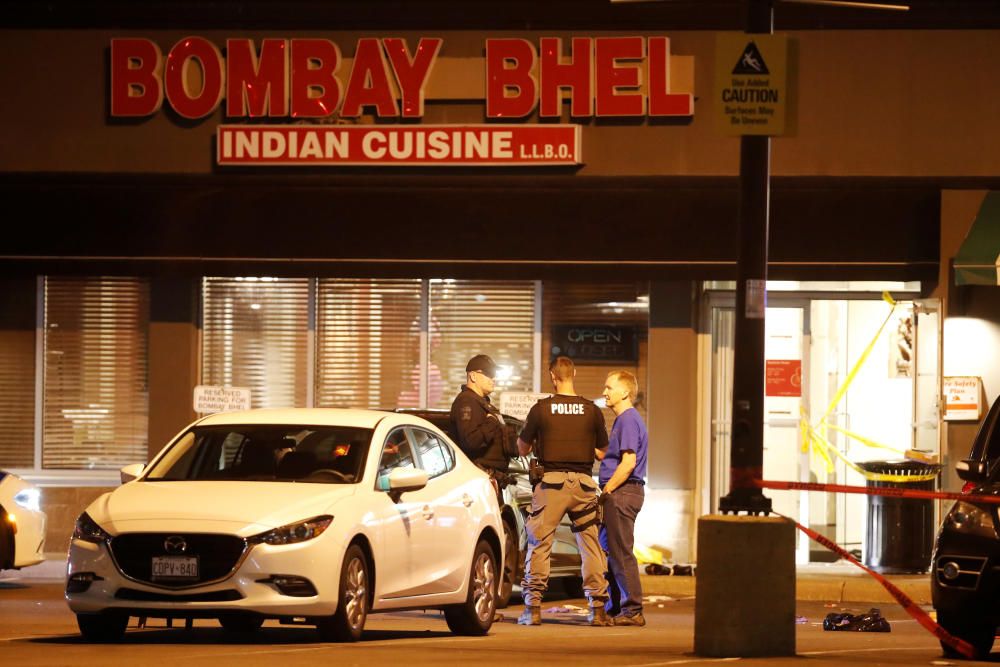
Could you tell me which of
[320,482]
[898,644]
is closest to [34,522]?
[320,482]

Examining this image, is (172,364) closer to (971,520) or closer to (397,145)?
(397,145)

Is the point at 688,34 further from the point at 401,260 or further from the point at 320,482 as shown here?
the point at 320,482

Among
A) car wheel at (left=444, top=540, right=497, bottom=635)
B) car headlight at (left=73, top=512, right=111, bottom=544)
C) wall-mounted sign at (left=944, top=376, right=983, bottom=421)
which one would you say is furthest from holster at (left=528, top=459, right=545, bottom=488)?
wall-mounted sign at (left=944, top=376, right=983, bottom=421)

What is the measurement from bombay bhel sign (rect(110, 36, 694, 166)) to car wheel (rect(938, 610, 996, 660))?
8.65 m

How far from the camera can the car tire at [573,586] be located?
16.2 metres

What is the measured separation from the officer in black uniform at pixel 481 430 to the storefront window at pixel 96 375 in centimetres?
671

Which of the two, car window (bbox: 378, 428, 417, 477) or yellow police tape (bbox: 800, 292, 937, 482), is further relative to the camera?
yellow police tape (bbox: 800, 292, 937, 482)

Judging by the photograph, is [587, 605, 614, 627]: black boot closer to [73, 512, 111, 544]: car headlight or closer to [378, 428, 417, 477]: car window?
[378, 428, 417, 477]: car window

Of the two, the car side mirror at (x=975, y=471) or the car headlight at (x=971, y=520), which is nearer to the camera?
the car headlight at (x=971, y=520)

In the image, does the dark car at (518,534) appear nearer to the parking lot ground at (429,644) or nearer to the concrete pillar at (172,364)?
the parking lot ground at (429,644)

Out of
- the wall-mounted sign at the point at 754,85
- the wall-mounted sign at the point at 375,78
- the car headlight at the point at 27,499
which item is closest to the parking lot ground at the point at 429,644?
the car headlight at the point at 27,499

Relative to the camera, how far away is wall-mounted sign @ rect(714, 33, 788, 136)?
33.3 feet

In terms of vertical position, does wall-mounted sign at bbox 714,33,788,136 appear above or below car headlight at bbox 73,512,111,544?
above

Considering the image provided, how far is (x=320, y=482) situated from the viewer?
10969mm
